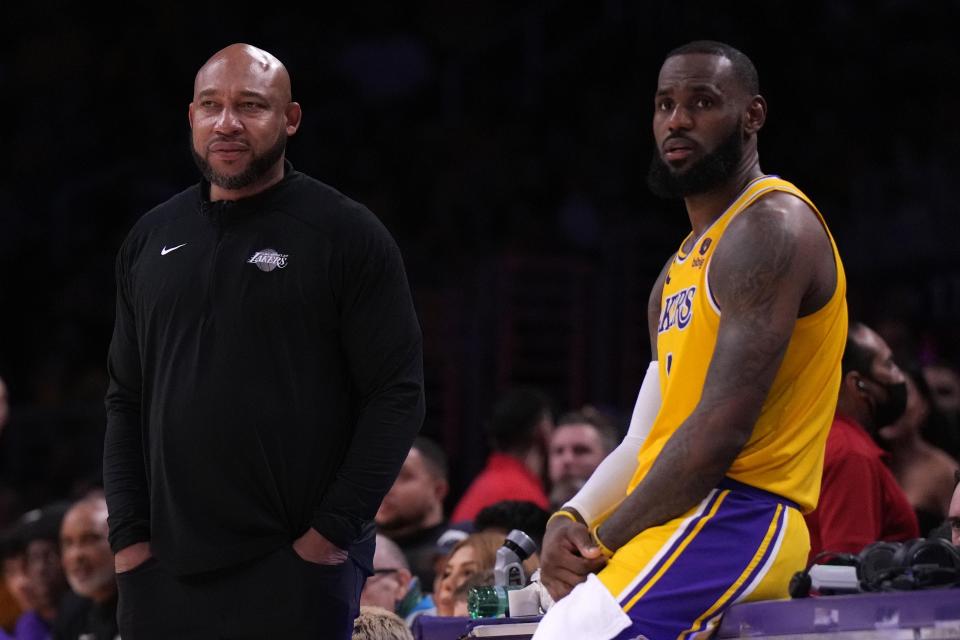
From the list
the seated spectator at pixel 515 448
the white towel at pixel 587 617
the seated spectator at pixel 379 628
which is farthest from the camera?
the seated spectator at pixel 515 448

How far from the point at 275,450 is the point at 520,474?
3.88 m

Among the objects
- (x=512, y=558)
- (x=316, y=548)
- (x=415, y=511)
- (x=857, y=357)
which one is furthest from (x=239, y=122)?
(x=415, y=511)

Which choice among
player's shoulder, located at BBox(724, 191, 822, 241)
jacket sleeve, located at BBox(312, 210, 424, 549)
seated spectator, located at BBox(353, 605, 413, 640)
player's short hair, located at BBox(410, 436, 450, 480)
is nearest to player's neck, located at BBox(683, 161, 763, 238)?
player's shoulder, located at BBox(724, 191, 822, 241)

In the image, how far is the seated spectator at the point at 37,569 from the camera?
7082 millimetres

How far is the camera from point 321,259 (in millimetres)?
3285

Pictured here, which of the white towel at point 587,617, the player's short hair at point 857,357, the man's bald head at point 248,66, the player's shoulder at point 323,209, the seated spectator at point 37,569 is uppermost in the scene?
the man's bald head at point 248,66

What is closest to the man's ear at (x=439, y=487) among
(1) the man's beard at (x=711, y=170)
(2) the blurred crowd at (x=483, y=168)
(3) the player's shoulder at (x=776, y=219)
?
(2) the blurred crowd at (x=483, y=168)

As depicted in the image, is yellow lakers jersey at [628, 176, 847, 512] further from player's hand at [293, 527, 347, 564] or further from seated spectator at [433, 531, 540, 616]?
seated spectator at [433, 531, 540, 616]

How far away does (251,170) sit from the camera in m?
3.36

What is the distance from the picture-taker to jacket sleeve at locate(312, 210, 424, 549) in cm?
320

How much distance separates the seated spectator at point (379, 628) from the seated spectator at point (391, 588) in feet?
3.57

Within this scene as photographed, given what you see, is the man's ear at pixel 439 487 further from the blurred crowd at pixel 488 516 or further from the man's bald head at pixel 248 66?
the man's bald head at pixel 248 66

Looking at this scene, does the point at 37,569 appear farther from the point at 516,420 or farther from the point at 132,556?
the point at 132,556

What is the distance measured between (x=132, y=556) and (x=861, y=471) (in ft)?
6.81
